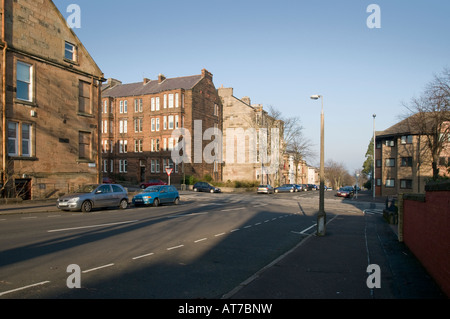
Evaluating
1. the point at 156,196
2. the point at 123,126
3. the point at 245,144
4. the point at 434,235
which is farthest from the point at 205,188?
the point at 434,235

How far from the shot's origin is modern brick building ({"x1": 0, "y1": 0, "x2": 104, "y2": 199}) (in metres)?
21.2

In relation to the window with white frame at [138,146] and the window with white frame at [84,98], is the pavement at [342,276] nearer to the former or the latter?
the window with white frame at [84,98]

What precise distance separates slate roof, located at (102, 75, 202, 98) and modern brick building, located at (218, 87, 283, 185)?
11.7m

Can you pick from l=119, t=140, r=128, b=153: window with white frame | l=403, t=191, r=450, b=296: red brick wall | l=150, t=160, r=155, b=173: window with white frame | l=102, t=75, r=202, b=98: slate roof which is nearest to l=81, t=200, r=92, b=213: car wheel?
l=403, t=191, r=450, b=296: red brick wall

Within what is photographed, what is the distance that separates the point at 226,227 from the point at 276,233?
2.22m

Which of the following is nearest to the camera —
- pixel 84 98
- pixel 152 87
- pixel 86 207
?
pixel 86 207

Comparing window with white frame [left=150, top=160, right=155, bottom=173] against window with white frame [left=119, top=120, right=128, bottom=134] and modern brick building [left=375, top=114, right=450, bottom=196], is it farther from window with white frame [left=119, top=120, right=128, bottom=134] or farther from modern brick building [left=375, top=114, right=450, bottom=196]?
modern brick building [left=375, top=114, right=450, bottom=196]

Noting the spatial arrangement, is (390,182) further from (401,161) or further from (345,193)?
(345,193)

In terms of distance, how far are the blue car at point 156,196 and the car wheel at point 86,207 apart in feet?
16.2

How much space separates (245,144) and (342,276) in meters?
57.1

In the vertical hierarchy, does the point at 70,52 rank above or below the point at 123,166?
above

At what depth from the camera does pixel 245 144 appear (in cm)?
6450
